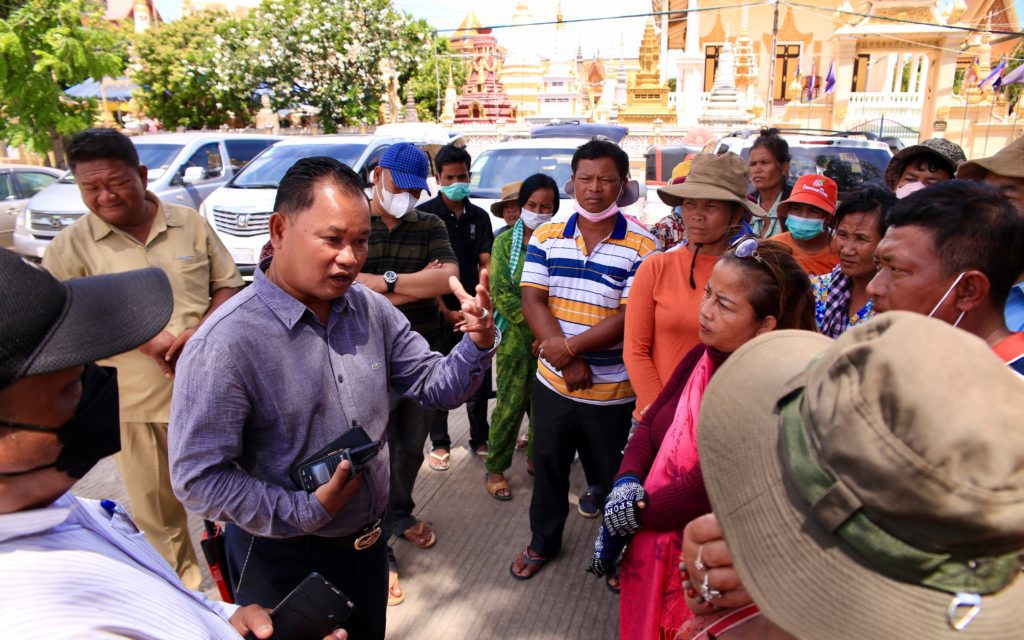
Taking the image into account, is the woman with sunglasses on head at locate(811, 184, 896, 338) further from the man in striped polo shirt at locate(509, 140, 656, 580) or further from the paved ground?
the paved ground

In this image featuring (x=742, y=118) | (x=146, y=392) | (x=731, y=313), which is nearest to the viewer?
(x=731, y=313)

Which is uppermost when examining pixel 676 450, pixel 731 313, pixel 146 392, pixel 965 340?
Answer: pixel 965 340

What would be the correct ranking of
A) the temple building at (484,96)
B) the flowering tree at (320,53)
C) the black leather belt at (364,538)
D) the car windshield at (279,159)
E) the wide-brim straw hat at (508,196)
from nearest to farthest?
the black leather belt at (364,538)
the wide-brim straw hat at (508,196)
the car windshield at (279,159)
the flowering tree at (320,53)
the temple building at (484,96)

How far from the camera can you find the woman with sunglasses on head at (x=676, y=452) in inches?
62.4

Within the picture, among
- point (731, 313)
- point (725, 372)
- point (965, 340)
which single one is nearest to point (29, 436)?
point (725, 372)

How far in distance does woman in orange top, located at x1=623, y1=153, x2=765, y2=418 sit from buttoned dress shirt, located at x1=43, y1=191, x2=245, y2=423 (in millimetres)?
1946

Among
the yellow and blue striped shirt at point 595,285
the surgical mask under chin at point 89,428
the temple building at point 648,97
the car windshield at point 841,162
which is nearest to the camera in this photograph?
the surgical mask under chin at point 89,428

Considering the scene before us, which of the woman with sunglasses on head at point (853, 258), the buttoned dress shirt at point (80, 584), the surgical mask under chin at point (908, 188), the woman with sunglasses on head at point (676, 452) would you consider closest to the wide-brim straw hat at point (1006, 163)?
the woman with sunglasses on head at point (853, 258)

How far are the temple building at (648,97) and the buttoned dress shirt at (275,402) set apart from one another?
76.0 ft

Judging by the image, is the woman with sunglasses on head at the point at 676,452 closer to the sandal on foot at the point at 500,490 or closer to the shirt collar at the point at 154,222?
the sandal on foot at the point at 500,490

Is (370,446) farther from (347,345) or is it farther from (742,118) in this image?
(742,118)

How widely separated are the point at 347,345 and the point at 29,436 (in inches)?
36.7

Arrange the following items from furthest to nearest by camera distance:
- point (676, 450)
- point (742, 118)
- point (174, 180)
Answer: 1. point (742, 118)
2. point (174, 180)
3. point (676, 450)

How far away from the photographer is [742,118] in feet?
66.3
